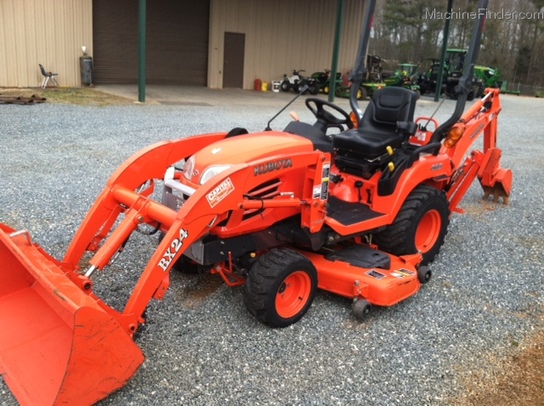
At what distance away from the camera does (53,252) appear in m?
4.29

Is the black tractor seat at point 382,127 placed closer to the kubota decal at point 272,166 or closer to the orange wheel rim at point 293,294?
the kubota decal at point 272,166

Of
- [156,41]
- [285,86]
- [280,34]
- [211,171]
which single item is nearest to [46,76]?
[156,41]

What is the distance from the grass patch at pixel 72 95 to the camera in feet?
41.7

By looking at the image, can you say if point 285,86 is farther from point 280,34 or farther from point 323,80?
point 280,34

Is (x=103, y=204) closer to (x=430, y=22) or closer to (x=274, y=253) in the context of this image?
(x=274, y=253)

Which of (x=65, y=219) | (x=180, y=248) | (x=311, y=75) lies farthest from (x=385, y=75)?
(x=180, y=248)

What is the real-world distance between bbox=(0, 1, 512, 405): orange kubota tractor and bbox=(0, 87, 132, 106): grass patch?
9.53m

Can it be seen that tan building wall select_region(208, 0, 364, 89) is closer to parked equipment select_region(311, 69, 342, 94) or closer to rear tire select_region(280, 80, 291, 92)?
rear tire select_region(280, 80, 291, 92)

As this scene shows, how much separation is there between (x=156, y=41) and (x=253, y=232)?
16.3 meters

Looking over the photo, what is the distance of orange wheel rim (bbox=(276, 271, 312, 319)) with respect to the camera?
3.40 meters

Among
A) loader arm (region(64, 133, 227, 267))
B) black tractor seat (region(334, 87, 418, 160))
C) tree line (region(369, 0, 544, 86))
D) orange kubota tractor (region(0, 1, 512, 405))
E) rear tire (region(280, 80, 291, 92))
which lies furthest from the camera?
tree line (region(369, 0, 544, 86))

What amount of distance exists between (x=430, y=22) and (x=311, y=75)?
1962cm

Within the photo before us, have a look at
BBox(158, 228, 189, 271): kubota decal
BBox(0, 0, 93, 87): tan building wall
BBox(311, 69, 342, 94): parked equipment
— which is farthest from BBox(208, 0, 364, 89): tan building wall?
BBox(158, 228, 189, 271): kubota decal

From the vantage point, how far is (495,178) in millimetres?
6160
